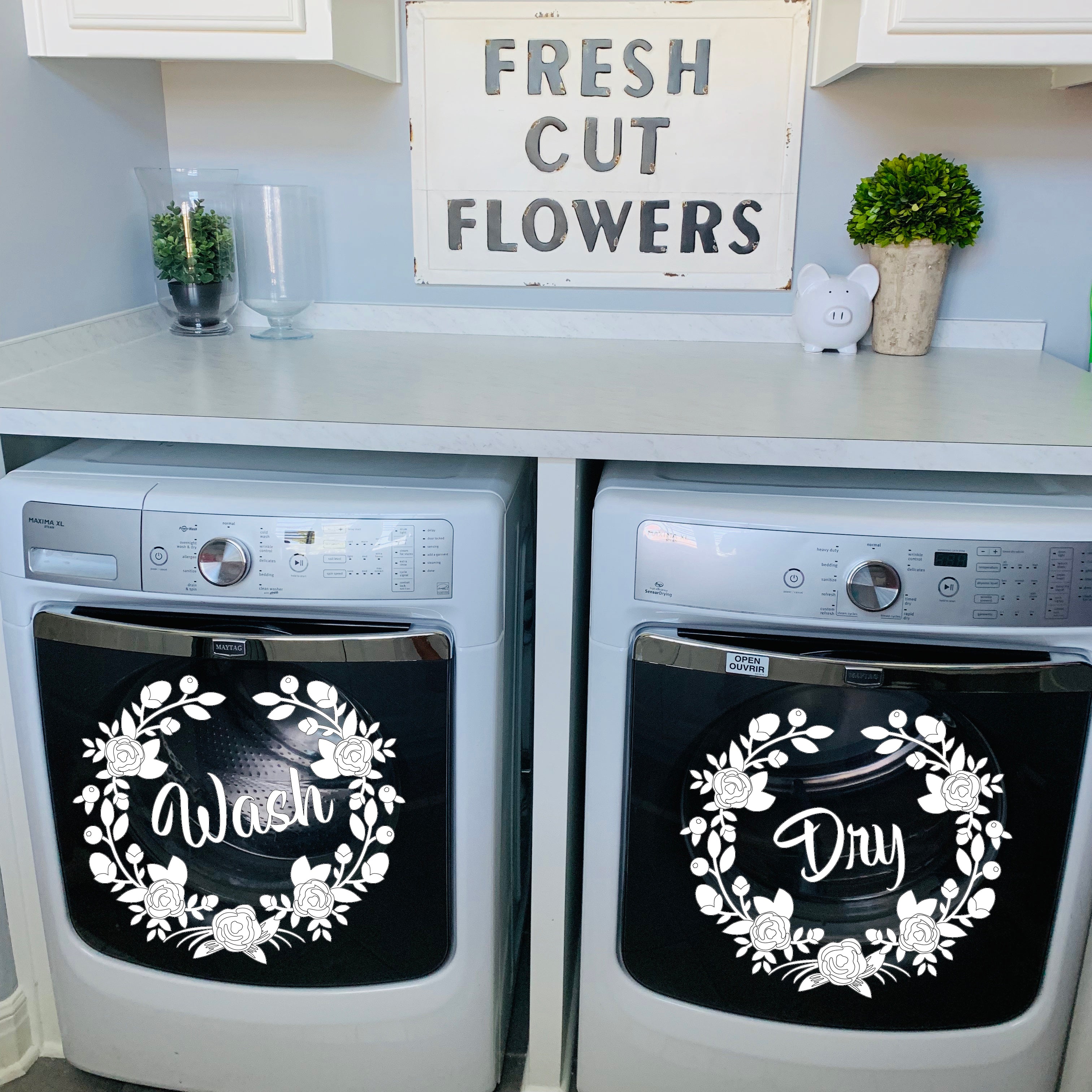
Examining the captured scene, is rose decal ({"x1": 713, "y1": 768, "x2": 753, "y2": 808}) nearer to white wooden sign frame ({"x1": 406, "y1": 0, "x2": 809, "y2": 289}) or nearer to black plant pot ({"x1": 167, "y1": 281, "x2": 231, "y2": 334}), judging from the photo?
white wooden sign frame ({"x1": 406, "y1": 0, "x2": 809, "y2": 289})

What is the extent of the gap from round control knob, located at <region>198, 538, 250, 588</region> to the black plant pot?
0.72m

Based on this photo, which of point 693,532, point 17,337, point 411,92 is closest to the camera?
point 693,532

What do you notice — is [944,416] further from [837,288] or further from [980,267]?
[980,267]

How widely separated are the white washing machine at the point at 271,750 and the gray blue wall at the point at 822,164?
2.12ft

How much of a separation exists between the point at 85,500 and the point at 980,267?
1505mm

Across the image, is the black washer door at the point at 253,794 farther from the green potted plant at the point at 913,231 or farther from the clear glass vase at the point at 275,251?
the green potted plant at the point at 913,231

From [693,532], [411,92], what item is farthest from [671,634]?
[411,92]

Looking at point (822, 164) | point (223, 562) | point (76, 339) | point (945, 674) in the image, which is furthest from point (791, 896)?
point (76, 339)

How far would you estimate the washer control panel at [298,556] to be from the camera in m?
1.17

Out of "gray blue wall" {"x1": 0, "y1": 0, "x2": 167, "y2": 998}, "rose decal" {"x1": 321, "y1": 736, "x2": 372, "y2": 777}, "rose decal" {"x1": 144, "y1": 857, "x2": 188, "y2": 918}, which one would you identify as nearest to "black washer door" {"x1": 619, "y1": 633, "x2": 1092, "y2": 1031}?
"rose decal" {"x1": 321, "y1": 736, "x2": 372, "y2": 777}

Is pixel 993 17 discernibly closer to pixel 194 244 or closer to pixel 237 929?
pixel 194 244

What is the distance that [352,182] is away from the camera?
1.83 m

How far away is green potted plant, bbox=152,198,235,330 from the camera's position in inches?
65.8

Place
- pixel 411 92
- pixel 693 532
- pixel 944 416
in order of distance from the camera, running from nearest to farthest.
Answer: pixel 693 532
pixel 944 416
pixel 411 92
